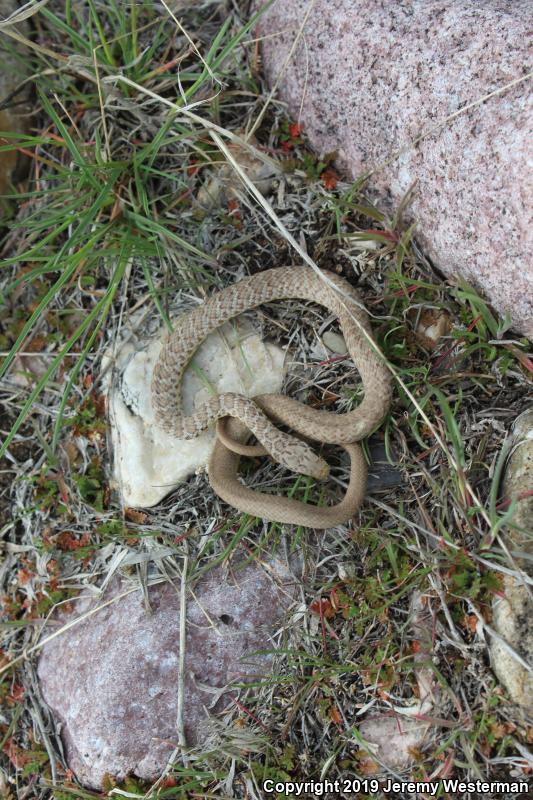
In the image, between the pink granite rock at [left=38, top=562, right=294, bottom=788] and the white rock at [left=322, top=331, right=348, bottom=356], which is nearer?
the pink granite rock at [left=38, top=562, right=294, bottom=788]

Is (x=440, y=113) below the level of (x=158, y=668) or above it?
above

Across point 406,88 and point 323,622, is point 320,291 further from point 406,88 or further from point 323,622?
point 323,622

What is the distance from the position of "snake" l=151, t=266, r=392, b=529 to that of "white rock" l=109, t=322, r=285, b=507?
12 centimetres

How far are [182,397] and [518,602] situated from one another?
2438 mm

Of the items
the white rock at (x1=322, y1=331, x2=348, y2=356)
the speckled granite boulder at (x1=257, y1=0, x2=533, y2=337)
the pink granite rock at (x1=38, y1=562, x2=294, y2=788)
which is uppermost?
the speckled granite boulder at (x1=257, y1=0, x2=533, y2=337)

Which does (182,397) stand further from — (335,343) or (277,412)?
(335,343)

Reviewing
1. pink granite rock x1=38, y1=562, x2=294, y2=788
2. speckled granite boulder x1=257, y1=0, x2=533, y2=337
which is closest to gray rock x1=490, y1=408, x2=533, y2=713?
speckled granite boulder x1=257, y1=0, x2=533, y2=337

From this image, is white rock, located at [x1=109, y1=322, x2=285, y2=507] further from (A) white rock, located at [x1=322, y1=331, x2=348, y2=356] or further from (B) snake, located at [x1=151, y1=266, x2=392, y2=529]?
(A) white rock, located at [x1=322, y1=331, x2=348, y2=356]

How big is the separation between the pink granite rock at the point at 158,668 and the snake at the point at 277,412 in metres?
0.57

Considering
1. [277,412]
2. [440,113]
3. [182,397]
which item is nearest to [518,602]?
[277,412]

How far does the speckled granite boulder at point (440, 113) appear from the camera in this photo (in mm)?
3357

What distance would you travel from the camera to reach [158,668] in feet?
13.3

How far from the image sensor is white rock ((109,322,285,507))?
430 centimetres

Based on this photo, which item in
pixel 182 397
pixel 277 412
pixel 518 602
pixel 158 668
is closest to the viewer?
pixel 518 602
